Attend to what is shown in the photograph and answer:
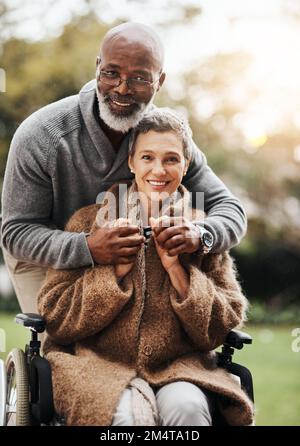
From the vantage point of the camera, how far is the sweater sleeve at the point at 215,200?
2.43 meters

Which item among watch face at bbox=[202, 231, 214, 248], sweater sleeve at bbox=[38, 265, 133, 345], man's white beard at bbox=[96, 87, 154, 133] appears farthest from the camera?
man's white beard at bbox=[96, 87, 154, 133]

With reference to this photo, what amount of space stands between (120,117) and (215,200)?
1.59 ft

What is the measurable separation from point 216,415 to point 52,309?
622 mm

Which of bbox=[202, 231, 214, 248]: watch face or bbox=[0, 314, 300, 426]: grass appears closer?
bbox=[202, 231, 214, 248]: watch face

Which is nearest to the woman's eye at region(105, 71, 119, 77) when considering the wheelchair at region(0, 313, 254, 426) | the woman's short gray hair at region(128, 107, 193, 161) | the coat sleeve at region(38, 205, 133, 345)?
the woman's short gray hair at region(128, 107, 193, 161)

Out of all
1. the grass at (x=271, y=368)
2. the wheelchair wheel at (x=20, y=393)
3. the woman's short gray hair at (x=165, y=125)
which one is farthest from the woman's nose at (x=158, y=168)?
the grass at (x=271, y=368)

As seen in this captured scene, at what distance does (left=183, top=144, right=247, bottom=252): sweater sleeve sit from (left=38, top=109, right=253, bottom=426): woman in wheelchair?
15cm

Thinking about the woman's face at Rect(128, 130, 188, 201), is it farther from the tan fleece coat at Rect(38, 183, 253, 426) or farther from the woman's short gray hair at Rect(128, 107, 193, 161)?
the tan fleece coat at Rect(38, 183, 253, 426)

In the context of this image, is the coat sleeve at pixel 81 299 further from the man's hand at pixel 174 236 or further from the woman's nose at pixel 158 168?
the woman's nose at pixel 158 168

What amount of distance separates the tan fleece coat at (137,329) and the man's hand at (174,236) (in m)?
0.09

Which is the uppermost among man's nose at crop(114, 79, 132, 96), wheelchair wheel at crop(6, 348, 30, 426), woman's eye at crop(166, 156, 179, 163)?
man's nose at crop(114, 79, 132, 96)

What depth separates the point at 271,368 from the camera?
20.2 feet

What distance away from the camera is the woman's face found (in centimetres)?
225

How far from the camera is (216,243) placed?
2311 millimetres
